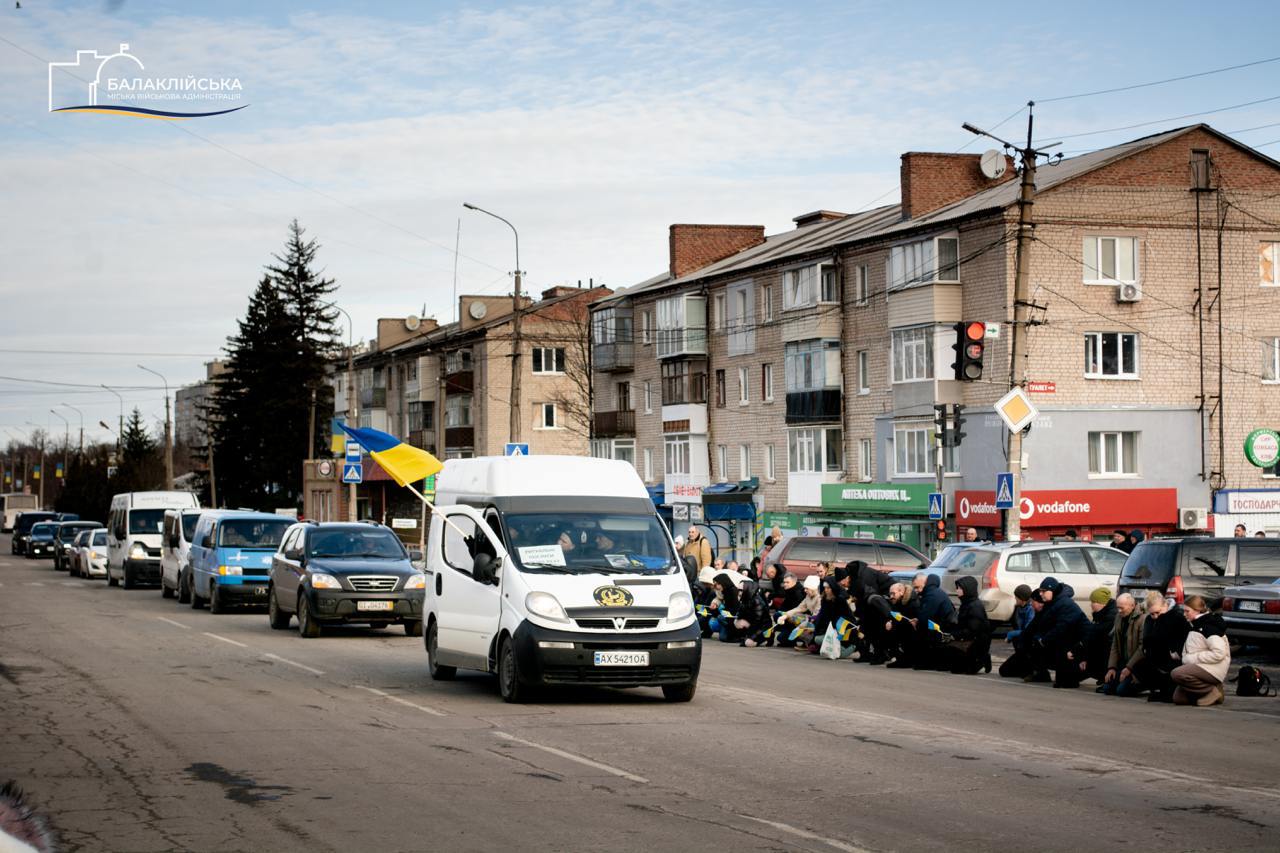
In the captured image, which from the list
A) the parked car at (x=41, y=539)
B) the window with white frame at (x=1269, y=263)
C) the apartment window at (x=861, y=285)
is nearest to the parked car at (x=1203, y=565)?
the window with white frame at (x=1269, y=263)

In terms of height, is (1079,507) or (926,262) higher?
Answer: (926,262)

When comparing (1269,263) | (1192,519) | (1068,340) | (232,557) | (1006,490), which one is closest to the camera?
(1006,490)

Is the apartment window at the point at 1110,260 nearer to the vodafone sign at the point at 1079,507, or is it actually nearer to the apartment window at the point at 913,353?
the apartment window at the point at 913,353

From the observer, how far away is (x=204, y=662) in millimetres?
19703

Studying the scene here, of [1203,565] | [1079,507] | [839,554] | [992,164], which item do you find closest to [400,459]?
[1203,565]

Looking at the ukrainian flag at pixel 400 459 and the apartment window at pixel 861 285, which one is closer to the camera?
the ukrainian flag at pixel 400 459

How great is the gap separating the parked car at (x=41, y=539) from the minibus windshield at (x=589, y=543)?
62.7m

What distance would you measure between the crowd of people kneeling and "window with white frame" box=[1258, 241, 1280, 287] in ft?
Answer: 98.1

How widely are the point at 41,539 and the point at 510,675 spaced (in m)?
63.6

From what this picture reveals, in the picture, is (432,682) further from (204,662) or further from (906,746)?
(906,746)

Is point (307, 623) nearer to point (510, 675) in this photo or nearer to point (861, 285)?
point (510, 675)

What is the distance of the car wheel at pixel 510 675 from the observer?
579 inches

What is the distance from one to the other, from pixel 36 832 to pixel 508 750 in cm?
907

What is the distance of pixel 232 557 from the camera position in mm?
31141
